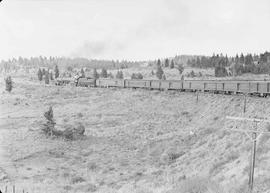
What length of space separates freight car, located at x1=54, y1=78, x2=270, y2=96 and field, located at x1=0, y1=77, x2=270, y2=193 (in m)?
1.14

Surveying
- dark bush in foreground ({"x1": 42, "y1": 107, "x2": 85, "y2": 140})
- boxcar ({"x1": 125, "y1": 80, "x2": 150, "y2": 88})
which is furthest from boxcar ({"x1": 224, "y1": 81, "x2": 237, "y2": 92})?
boxcar ({"x1": 125, "y1": 80, "x2": 150, "y2": 88})

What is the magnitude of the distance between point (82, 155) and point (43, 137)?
17.2 ft

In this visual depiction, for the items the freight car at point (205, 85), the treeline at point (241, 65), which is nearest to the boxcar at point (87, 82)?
the freight car at point (205, 85)

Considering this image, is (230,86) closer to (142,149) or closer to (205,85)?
(205,85)

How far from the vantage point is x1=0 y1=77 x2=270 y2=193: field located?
67.9ft

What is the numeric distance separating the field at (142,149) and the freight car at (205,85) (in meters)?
1.14

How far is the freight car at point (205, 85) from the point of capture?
31.7 m

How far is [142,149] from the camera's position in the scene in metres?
32.0

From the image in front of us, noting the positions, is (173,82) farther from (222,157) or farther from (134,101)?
(222,157)

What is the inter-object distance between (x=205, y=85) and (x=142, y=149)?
1313 cm

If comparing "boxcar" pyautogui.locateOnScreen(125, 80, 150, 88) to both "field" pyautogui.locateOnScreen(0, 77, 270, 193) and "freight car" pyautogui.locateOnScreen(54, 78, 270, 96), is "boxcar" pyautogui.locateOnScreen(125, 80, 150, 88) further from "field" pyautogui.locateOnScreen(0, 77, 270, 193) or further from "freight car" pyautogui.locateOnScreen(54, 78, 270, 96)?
"field" pyautogui.locateOnScreen(0, 77, 270, 193)

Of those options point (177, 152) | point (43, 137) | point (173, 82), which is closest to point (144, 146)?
point (177, 152)

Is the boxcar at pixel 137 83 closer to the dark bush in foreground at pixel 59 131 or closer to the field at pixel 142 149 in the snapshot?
the field at pixel 142 149

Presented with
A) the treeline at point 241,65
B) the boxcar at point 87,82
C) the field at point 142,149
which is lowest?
the field at point 142,149
